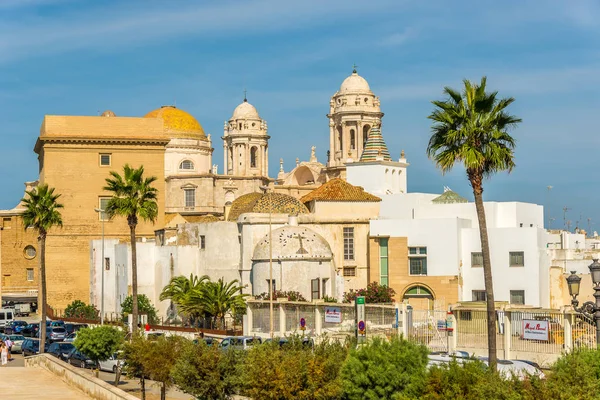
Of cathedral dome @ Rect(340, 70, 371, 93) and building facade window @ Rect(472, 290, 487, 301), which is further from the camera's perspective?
cathedral dome @ Rect(340, 70, 371, 93)

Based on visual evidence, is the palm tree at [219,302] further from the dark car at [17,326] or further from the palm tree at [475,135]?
the palm tree at [475,135]

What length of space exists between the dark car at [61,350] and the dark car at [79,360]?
0.83m

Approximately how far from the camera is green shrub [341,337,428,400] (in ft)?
77.3

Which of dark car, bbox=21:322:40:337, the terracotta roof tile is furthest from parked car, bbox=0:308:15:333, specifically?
the terracotta roof tile

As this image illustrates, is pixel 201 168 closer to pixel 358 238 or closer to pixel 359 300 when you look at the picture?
pixel 358 238

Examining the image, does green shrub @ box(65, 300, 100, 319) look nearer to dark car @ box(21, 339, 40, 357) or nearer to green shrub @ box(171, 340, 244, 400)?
dark car @ box(21, 339, 40, 357)

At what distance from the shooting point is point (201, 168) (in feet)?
360

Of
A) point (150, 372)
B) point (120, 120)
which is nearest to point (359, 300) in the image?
point (150, 372)

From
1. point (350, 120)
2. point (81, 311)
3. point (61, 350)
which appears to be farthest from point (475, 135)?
point (350, 120)

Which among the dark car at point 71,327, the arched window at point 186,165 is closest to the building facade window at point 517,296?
the dark car at point 71,327

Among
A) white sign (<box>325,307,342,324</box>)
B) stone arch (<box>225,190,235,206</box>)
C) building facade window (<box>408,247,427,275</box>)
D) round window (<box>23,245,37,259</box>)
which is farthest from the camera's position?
stone arch (<box>225,190,235,206</box>)

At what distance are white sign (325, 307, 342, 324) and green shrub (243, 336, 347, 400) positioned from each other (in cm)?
1634

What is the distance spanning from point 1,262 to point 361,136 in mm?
34190

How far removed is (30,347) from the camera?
51.2m
